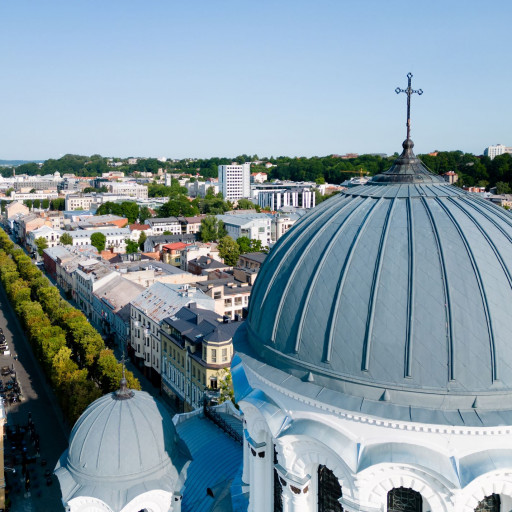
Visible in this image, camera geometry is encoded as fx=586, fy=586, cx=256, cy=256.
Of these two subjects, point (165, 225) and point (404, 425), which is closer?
point (404, 425)

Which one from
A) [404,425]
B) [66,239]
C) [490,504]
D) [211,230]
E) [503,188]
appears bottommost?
[66,239]

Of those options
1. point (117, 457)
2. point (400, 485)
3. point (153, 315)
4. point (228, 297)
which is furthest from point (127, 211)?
point (400, 485)

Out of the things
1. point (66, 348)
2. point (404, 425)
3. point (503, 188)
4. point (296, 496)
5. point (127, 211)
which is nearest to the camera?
point (404, 425)

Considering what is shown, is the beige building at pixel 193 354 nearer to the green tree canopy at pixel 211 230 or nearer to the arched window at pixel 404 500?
the arched window at pixel 404 500

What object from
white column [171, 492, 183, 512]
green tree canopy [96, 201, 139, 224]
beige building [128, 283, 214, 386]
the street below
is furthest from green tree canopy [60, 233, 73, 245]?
white column [171, 492, 183, 512]

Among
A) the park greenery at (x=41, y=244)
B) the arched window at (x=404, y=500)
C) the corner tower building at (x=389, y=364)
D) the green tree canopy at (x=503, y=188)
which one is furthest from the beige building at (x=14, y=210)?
the arched window at (x=404, y=500)

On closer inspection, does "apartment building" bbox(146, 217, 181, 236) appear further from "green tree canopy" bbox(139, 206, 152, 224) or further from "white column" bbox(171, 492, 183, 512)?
"white column" bbox(171, 492, 183, 512)

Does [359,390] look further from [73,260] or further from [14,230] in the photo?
[14,230]

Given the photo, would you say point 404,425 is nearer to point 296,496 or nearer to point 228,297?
point 296,496
